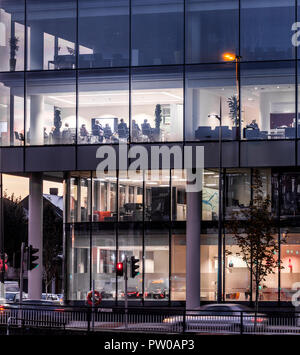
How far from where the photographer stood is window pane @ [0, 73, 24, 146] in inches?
1887

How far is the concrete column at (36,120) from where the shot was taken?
47.8 metres

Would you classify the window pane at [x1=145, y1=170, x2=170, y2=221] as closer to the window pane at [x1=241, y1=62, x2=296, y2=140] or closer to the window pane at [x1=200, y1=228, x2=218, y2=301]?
the window pane at [x1=200, y1=228, x2=218, y2=301]

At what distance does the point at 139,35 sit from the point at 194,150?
618cm

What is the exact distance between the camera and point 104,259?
5000cm

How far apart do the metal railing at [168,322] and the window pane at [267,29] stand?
14.5 metres

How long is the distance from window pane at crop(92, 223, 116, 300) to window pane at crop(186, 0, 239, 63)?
1005 cm

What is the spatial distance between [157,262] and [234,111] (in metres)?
8.93

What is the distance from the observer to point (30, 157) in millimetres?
47906

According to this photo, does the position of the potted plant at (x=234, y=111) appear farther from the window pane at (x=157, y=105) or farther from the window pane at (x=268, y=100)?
the window pane at (x=157, y=105)

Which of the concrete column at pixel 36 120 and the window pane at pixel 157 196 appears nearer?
the concrete column at pixel 36 120

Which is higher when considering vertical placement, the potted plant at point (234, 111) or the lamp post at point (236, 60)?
the lamp post at point (236, 60)

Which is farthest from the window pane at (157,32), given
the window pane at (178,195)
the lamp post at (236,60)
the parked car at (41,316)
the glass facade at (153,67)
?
the parked car at (41,316)

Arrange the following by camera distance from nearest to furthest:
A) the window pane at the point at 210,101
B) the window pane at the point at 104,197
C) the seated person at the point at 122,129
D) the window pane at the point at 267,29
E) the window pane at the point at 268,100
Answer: the window pane at the point at 268,100
the window pane at the point at 267,29
the window pane at the point at 210,101
the seated person at the point at 122,129
the window pane at the point at 104,197
